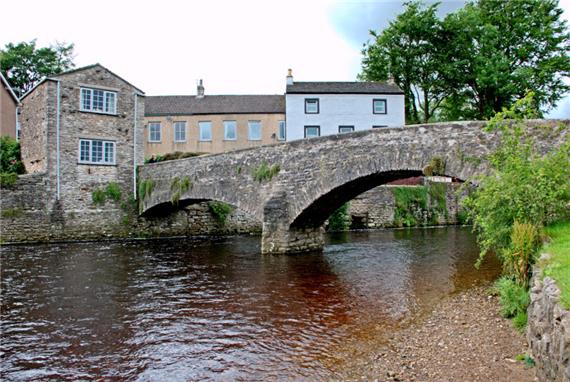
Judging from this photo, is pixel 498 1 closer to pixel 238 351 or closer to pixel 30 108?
pixel 30 108

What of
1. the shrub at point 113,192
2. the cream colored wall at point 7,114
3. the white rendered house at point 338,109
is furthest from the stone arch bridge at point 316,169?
the cream colored wall at point 7,114

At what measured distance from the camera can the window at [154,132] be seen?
33094 mm

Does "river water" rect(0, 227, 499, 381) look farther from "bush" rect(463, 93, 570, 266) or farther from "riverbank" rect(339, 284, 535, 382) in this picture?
"bush" rect(463, 93, 570, 266)

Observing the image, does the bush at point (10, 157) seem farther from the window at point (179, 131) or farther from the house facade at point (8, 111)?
the window at point (179, 131)

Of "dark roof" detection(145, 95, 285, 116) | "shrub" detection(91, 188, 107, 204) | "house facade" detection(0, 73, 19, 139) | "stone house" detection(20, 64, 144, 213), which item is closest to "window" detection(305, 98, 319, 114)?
"dark roof" detection(145, 95, 285, 116)

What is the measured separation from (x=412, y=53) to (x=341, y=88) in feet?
20.5

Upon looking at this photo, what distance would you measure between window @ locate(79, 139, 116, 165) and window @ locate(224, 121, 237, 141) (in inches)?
430

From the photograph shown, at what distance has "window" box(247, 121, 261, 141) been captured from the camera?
3272 centimetres

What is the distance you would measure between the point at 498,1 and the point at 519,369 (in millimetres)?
33094

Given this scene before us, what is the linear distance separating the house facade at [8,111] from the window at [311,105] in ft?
63.5

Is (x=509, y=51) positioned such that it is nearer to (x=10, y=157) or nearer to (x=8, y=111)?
(x=10, y=157)

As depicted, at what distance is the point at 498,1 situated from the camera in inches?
1249

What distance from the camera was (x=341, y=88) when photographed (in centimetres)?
3275

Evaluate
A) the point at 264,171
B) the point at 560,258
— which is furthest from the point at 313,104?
the point at 560,258
